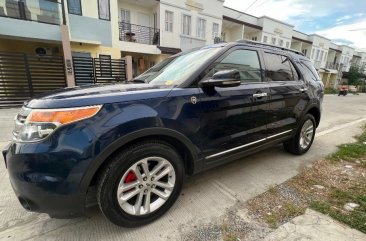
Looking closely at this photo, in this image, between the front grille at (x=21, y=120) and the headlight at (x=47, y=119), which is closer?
the headlight at (x=47, y=119)

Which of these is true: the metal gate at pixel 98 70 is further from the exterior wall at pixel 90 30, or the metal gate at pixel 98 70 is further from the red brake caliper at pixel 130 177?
the red brake caliper at pixel 130 177

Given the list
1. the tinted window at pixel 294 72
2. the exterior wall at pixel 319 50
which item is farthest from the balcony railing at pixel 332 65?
the tinted window at pixel 294 72

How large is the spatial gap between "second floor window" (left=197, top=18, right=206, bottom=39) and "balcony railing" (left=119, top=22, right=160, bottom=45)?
3.52 meters

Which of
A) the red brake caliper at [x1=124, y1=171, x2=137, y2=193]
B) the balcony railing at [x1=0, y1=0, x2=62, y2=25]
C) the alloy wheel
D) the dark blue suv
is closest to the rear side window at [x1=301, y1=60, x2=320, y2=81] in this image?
the dark blue suv

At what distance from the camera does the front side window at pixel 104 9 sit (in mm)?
11541

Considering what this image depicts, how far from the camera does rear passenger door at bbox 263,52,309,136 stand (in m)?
2.88

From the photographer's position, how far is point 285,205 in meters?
2.27

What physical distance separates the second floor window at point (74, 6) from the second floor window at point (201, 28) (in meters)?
8.84

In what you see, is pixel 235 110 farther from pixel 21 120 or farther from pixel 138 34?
pixel 138 34

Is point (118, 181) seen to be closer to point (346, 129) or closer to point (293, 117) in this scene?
point (293, 117)

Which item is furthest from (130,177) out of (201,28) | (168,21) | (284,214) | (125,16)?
(201,28)

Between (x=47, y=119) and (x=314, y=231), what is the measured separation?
250cm

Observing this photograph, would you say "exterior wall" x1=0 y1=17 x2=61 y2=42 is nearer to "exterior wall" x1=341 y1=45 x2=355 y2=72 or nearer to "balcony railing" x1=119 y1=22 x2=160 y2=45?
"balcony railing" x1=119 y1=22 x2=160 y2=45

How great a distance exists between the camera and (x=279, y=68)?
3.10 m
